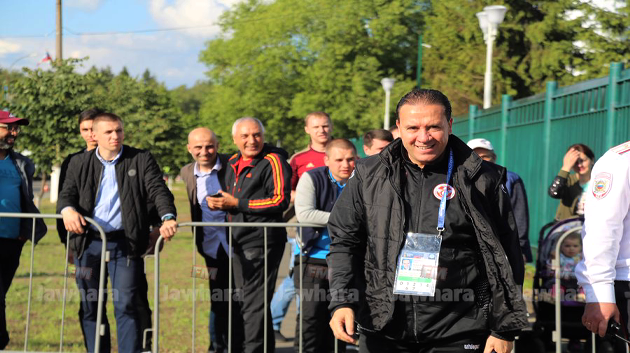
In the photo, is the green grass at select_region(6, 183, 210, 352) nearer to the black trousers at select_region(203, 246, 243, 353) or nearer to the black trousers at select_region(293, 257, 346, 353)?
the black trousers at select_region(203, 246, 243, 353)

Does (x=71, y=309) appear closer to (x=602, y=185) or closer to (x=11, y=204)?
(x=11, y=204)

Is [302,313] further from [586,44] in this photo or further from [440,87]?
[440,87]

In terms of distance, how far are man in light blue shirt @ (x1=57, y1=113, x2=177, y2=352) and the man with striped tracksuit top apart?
0.51 metres

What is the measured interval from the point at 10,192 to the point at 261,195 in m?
1.92

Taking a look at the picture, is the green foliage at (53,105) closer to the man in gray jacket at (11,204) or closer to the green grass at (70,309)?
the green grass at (70,309)

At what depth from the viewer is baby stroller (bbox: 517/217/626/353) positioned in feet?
19.9

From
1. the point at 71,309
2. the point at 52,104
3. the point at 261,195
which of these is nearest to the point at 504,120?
the point at 71,309

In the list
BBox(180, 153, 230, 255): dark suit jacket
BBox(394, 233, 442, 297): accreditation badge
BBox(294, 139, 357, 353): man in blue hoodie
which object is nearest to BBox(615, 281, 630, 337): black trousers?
BBox(394, 233, 442, 297): accreditation badge

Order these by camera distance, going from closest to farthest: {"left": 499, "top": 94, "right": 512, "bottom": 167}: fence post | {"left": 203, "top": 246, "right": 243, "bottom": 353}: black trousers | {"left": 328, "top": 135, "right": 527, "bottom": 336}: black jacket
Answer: {"left": 328, "top": 135, "right": 527, "bottom": 336}: black jacket → {"left": 203, "top": 246, "right": 243, "bottom": 353}: black trousers → {"left": 499, "top": 94, "right": 512, "bottom": 167}: fence post

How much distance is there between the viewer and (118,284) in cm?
575

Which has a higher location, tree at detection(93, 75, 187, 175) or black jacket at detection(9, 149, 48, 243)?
tree at detection(93, 75, 187, 175)

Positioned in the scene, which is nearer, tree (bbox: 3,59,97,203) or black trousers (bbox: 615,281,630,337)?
black trousers (bbox: 615,281,630,337)

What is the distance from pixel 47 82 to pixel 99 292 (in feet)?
45.5

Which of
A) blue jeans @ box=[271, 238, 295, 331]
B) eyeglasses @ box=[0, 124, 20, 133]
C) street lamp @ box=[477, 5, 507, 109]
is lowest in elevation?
blue jeans @ box=[271, 238, 295, 331]
